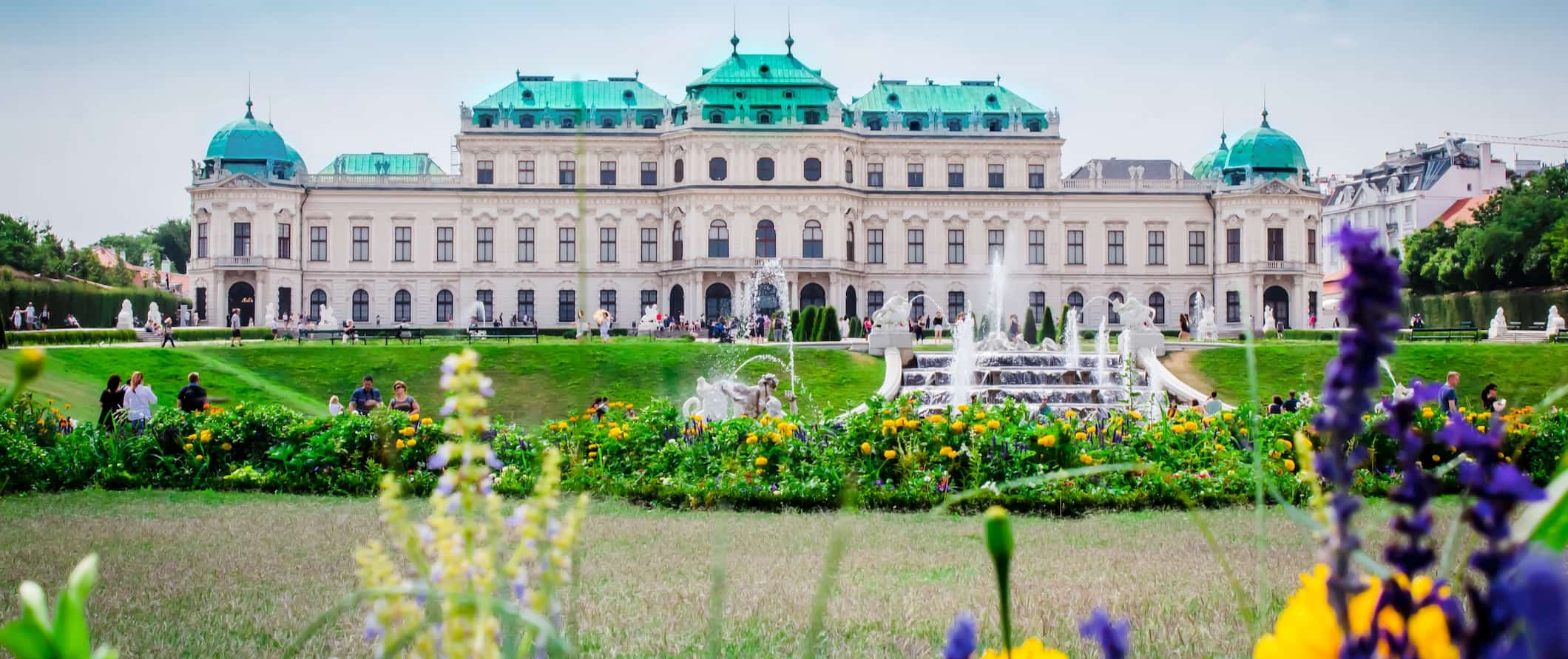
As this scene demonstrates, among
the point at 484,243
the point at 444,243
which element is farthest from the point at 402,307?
the point at 484,243

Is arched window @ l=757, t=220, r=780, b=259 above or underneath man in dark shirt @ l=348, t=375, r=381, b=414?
above

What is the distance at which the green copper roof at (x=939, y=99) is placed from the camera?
54875 millimetres

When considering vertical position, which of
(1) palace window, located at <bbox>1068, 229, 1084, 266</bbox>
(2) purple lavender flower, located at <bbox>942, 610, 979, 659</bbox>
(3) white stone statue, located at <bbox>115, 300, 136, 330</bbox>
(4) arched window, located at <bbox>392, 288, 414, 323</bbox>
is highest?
(1) palace window, located at <bbox>1068, 229, 1084, 266</bbox>

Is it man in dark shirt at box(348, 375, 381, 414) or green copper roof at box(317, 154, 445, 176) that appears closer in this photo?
man in dark shirt at box(348, 375, 381, 414)

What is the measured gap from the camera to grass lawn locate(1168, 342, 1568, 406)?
28703mm

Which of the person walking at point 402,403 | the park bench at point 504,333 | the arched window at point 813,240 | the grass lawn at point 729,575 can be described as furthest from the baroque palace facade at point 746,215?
the grass lawn at point 729,575

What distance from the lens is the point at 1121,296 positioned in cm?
5428

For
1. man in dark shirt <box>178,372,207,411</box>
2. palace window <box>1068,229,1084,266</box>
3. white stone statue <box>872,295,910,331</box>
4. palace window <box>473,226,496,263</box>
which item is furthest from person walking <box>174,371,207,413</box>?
palace window <box>1068,229,1084,266</box>

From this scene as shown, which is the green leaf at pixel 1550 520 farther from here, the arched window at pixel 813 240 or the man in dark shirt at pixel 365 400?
the arched window at pixel 813 240

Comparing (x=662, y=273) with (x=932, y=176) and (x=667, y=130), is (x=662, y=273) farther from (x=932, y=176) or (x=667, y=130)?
(x=932, y=176)

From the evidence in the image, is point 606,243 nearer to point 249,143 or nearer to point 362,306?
point 362,306

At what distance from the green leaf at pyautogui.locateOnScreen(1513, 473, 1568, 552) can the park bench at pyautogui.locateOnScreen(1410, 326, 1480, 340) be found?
38.0 meters

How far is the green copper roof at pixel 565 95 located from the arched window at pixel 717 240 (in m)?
5.98

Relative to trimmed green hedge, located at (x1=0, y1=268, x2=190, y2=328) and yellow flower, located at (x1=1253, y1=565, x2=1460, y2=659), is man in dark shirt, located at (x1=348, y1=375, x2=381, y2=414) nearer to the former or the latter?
yellow flower, located at (x1=1253, y1=565, x2=1460, y2=659)
